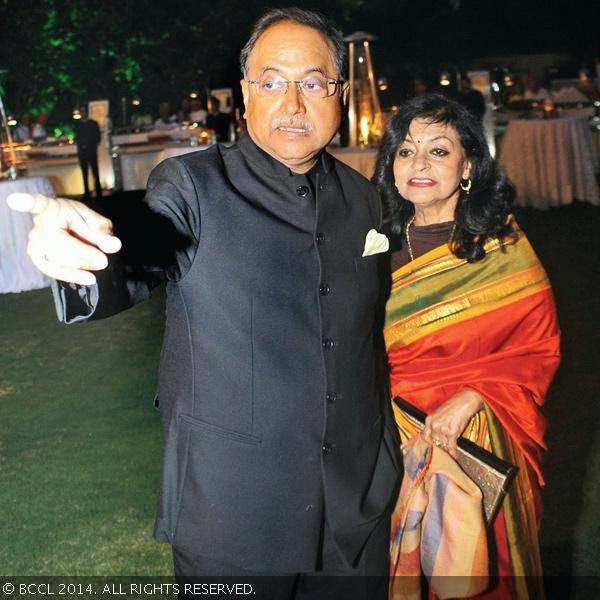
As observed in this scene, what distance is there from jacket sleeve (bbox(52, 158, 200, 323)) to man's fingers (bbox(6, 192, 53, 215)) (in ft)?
0.82

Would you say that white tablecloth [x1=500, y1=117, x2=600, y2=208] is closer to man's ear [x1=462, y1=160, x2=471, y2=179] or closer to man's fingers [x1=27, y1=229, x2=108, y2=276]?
man's ear [x1=462, y1=160, x2=471, y2=179]

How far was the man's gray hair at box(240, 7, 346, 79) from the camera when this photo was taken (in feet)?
6.75

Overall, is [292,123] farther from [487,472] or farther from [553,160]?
[553,160]

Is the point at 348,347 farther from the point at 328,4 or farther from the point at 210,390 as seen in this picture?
the point at 328,4

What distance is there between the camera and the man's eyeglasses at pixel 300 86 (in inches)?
80.7

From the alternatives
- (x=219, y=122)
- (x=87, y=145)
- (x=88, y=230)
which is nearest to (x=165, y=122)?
(x=87, y=145)

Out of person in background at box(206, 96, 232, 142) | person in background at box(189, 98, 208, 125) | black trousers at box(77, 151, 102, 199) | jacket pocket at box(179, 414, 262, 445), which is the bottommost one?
black trousers at box(77, 151, 102, 199)

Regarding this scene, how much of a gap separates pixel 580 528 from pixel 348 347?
2470 millimetres

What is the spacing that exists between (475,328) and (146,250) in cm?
133

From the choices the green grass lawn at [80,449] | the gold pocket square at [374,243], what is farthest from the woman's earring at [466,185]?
the green grass lawn at [80,449]

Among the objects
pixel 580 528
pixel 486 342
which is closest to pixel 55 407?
pixel 580 528

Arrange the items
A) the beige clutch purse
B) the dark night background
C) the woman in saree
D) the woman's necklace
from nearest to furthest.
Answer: the beige clutch purse → the woman in saree → the woman's necklace → the dark night background

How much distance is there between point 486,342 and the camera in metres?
2.78

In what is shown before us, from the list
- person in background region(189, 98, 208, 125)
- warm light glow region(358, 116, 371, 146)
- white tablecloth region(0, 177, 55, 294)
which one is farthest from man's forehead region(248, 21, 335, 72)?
person in background region(189, 98, 208, 125)
